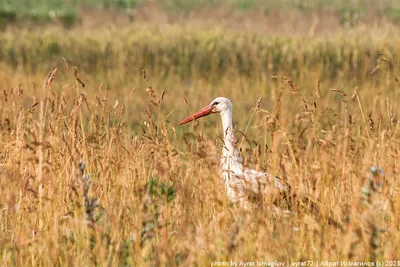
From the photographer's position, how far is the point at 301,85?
15.0 meters

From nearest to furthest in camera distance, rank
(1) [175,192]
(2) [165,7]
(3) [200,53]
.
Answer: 1. (1) [175,192]
2. (3) [200,53]
3. (2) [165,7]

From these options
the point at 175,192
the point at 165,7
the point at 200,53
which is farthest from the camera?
the point at 165,7

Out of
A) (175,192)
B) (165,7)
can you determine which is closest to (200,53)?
(165,7)

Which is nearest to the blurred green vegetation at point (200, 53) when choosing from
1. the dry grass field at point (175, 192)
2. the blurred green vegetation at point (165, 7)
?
the blurred green vegetation at point (165, 7)

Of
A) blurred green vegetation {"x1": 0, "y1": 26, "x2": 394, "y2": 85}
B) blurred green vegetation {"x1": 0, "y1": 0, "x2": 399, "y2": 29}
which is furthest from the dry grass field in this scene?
blurred green vegetation {"x1": 0, "y1": 0, "x2": 399, "y2": 29}

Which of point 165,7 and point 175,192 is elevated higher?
point 175,192

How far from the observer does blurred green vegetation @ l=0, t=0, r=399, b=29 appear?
2355 centimetres

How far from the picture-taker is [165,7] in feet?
88.8

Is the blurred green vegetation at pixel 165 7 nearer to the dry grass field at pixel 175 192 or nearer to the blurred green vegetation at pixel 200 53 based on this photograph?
the blurred green vegetation at pixel 200 53

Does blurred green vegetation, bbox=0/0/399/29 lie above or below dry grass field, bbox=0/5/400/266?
below

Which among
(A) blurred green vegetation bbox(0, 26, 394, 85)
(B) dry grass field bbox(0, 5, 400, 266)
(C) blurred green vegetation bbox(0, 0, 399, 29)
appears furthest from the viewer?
(C) blurred green vegetation bbox(0, 0, 399, 29)

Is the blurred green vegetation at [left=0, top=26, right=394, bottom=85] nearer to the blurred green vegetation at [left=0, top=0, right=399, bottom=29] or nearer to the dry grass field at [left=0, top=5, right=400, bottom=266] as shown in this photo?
the blurred green vegetation at [left=0, top=0, right=399, bottom=29]

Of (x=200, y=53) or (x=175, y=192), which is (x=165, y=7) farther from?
(x=175, y=192)

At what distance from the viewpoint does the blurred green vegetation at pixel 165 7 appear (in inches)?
927
